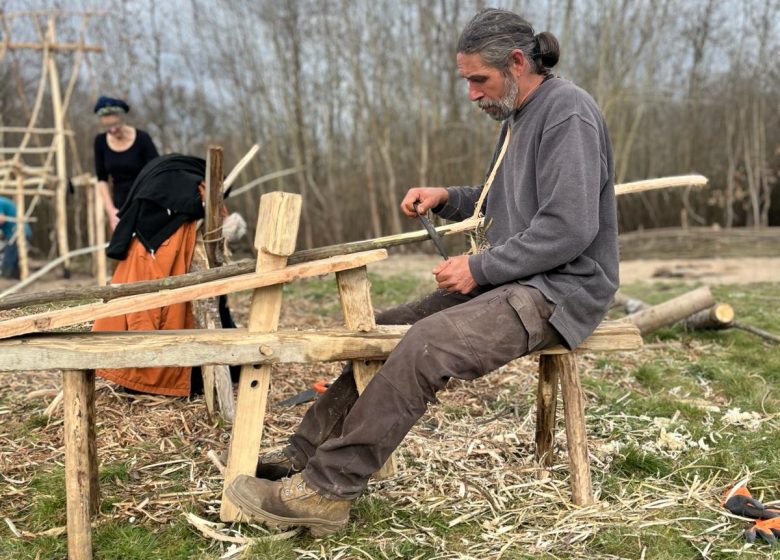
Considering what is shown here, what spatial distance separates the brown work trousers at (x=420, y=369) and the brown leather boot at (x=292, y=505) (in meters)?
0.07

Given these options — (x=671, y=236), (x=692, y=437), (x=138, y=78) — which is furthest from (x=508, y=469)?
(x=138, y=78)

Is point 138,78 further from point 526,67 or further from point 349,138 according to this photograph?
point 526,67

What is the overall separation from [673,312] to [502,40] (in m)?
3.97

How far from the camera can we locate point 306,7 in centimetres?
1422

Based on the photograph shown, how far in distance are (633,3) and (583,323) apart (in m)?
13.4

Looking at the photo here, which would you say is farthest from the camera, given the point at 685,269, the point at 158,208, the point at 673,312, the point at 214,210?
the point at 685,269

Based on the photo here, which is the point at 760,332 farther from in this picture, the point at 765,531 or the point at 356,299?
the point at 356,299

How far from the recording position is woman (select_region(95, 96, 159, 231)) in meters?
5.64

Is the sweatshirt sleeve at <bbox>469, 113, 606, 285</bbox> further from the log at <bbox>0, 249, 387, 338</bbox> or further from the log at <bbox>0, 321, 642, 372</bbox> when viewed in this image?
the log at <bbox>0, 249, 387, 338</bbox>

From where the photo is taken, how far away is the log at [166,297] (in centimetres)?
Result: 242

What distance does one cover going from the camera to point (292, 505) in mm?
2566

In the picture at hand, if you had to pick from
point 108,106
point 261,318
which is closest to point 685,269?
point 108,106

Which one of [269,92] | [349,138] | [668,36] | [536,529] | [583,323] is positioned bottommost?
[536,529]

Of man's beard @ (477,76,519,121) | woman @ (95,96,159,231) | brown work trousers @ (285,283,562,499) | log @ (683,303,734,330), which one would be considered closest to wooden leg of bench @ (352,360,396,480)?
brown work trousers @ (285,283,562,499)
